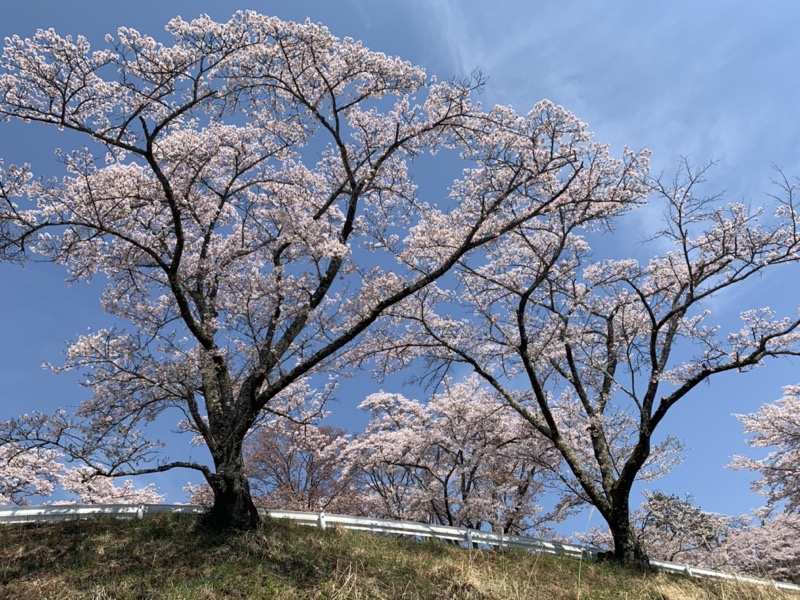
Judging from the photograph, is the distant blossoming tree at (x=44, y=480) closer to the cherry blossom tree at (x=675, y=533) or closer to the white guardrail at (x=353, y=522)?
the white guardrail at (x=353, y=522)

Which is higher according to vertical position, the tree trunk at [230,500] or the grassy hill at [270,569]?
the tree trunk at [230,500]

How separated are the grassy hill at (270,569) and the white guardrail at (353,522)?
477mm

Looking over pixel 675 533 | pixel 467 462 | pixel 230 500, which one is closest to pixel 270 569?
pixel 230 500

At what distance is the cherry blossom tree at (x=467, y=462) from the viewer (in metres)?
17.6

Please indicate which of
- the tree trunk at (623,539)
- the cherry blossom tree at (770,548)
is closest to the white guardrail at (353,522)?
the tree trunk at (623,539)

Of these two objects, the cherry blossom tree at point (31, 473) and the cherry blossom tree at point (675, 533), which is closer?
the cherry blossom tree at point (31, 473)

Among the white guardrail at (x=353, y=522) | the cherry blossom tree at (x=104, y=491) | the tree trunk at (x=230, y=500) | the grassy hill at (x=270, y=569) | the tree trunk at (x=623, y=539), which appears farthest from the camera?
the cherry blossom tree at (x=104, y=491)

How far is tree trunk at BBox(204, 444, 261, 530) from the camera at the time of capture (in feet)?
30.9

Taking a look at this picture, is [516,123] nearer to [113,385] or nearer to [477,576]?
[477,576]

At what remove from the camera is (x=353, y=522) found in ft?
36.4

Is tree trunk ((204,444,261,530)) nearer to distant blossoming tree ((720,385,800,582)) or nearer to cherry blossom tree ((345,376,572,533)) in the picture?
cherry blossom tree ((345,376,572,533))

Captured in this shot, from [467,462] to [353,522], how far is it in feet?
24.9

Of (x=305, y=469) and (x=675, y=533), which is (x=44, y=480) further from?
(x=675, y=533)

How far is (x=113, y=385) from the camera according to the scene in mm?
10961
